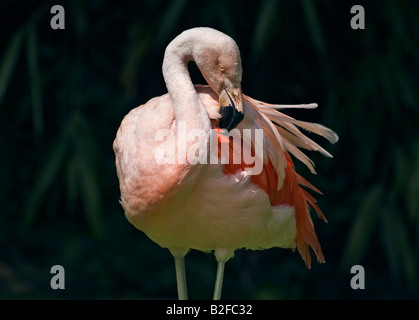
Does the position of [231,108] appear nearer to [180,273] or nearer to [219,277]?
[219,277]

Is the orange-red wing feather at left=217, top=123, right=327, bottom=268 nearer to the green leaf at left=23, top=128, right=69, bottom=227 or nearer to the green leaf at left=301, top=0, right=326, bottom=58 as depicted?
the green leaf at left=301, top=0, right=326, bottom=58

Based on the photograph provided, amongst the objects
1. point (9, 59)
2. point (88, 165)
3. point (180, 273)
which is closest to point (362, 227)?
point (88, 165)

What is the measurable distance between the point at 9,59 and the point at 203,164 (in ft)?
7.35

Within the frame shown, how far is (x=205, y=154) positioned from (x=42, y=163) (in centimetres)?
238

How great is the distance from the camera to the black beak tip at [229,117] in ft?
7.54

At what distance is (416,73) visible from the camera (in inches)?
172

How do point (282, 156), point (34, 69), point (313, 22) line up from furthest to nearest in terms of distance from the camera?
1. point (34, 69)
2. point (313, 22)
3. point (282, 156)

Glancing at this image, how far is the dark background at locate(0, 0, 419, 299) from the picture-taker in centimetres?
422

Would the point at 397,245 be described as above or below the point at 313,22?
below

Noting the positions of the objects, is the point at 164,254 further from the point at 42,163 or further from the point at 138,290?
the point at 42,163

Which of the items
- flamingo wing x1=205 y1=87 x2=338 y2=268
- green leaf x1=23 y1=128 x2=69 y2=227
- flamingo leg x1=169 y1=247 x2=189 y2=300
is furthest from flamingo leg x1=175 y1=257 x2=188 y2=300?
green leaf x1=23 y1=128 x2=69 y2=227

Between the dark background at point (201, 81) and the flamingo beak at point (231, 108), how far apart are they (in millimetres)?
1701

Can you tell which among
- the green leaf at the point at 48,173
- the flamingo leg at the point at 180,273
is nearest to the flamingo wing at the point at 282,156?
the flamingo leg at the point at 180,273

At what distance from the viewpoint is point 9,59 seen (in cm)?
414
